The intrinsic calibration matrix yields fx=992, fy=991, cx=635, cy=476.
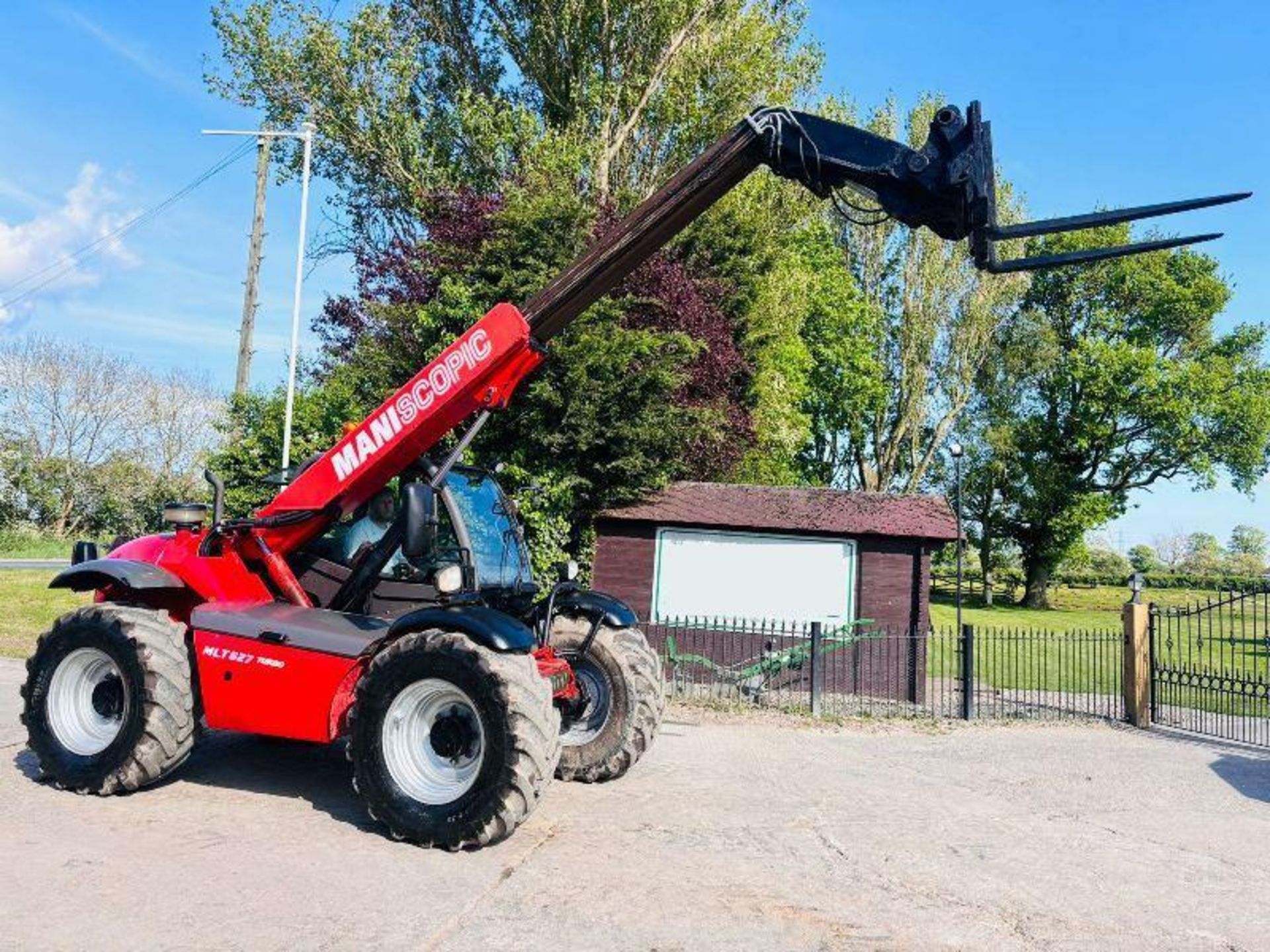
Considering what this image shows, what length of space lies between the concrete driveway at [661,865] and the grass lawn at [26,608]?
22.3 ft

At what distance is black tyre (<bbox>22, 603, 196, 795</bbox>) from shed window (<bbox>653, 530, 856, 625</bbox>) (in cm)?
883

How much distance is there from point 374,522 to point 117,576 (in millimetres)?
1698

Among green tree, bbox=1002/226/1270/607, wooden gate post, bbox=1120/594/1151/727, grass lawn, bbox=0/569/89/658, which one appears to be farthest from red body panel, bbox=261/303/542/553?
green tree, bbox=1002/226/1270/607

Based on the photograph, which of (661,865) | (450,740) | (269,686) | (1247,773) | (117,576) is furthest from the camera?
(1247,773)

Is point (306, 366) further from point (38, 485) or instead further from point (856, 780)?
point (38, 485)

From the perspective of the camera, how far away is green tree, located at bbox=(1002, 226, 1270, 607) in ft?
130

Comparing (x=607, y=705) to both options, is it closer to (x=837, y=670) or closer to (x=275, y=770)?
(x=275, y=770)

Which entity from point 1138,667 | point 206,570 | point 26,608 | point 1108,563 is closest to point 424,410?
point 206,570

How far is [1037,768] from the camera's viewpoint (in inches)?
367

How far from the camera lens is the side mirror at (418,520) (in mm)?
5875

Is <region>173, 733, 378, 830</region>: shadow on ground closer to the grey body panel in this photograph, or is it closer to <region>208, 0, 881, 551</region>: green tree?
the grey body panel

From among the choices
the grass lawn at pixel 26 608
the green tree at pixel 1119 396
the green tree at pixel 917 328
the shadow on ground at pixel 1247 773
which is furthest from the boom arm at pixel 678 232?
the green tree at pixel 1119 396

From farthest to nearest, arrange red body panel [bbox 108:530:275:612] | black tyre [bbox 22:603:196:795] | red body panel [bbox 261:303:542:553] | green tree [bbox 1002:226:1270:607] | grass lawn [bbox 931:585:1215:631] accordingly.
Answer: green tree [bbox 1002:226:1270:607], grass lawn [bbox 931:585:1215:631], red body panel [bbox 108:530:275:612], red body panel [bbox 261:303:542:553], black tyre [bbox 22:603:196:795]

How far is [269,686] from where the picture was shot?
6285 mm
